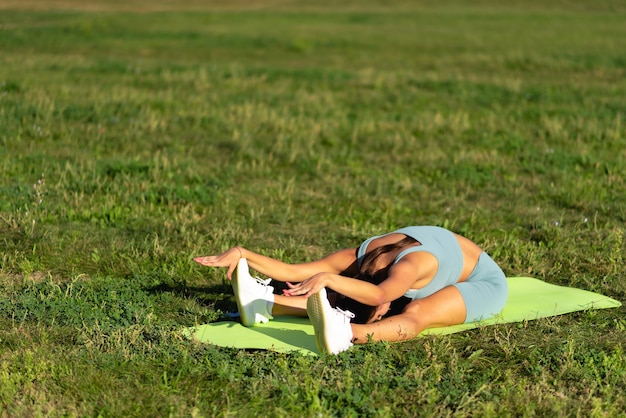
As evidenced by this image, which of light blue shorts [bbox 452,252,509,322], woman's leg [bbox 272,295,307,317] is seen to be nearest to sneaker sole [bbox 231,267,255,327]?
woman's leg [bbox 272,295,307,317]

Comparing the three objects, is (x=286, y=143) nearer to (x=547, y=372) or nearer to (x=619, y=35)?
(x=547, y=372)

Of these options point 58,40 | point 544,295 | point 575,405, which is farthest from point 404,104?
point 58,40

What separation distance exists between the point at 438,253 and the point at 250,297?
1327mm

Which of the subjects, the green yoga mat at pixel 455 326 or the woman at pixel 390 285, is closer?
the woman at pixel 390 285

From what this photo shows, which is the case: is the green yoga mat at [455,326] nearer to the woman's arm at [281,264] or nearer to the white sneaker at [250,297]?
the white sneaker at [250,297]

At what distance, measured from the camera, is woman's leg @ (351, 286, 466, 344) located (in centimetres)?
540

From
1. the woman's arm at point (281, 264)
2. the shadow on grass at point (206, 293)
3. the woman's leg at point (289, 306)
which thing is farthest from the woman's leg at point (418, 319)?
the shadow on grass at point (206, 293)

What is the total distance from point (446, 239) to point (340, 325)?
131 cm

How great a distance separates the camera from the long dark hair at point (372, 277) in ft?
18.9

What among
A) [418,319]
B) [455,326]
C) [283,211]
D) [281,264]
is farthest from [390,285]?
[283,211]

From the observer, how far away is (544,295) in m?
6.60

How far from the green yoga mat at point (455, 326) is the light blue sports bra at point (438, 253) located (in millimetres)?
289

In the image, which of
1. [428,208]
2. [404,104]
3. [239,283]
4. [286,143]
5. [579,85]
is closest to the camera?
[239,283]

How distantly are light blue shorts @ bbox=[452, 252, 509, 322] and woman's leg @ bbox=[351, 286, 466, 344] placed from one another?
7 centimetres
